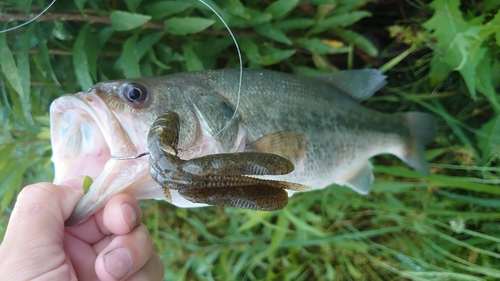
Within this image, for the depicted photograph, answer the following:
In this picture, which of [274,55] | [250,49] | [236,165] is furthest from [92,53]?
[236,165]

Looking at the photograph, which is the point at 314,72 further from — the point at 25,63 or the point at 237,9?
the point at 25,63

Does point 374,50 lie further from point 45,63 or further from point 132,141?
point 45,63

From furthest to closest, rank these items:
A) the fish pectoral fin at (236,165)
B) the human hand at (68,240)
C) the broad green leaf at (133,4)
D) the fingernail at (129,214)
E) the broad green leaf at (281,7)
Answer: the broad green leaf at (281,7) < the broad green leaf at (133,4) < the fingernail at (129,214) < the human hand at (68,240) < the fish pectoral fin at (236,165)

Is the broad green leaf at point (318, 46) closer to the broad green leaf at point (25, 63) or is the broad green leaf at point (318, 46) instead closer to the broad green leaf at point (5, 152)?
the broad green leaf at point (25, 63)

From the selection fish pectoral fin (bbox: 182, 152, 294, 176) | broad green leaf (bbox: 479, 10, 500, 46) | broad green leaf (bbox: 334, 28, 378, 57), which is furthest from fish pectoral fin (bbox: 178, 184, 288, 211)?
broad green leaf (bbox: 334, 28, 378, 57)

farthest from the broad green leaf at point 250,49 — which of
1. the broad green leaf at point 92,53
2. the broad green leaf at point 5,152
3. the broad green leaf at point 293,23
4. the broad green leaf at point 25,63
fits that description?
the broad green leaf at point 5,152

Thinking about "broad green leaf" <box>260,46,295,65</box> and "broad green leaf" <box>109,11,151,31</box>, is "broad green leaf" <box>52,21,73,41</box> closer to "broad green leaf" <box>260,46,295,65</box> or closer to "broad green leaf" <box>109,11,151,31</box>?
"broad green leaf" <box>109,11,151,31</box>
